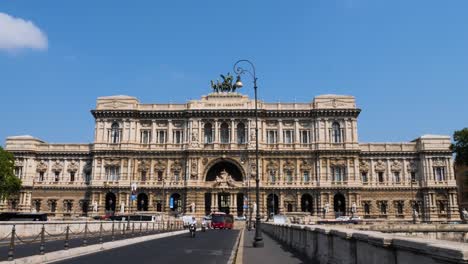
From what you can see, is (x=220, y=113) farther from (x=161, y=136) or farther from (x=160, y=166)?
(x=160, y=166)

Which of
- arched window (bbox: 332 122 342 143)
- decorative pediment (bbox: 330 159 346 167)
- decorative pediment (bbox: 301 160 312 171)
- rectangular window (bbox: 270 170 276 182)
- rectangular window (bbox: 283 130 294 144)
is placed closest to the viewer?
decorative pediment (bbox: 330 159 346 167)

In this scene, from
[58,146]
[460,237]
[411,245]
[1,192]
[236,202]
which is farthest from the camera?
[58,146]

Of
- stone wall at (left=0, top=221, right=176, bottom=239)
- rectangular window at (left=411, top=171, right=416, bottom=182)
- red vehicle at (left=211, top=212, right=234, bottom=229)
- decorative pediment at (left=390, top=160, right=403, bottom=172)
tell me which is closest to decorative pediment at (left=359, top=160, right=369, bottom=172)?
decorative pediment at (left=390, top=160, right=403, bottom=172)

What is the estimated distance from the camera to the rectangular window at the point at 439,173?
73.0 metres

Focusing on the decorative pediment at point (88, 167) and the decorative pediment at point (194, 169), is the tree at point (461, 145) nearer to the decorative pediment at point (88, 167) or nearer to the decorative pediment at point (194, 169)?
the decorative pediment at point (194, 169)

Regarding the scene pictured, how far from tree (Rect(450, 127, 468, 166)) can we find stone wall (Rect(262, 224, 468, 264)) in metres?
52.6

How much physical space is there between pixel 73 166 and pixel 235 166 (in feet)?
95.9

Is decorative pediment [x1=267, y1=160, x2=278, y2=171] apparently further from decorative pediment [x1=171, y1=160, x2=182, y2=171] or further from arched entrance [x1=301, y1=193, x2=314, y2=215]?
decorative pediment [x1=171, y1=160, x2=182, y2=171]

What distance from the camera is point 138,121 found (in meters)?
76.2

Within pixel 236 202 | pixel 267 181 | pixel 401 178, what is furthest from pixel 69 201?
pixel 401 178

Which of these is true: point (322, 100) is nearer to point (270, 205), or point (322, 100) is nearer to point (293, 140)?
point (293, 140)

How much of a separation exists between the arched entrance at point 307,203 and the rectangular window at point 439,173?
2164cm

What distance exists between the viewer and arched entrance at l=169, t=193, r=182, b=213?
72.8m

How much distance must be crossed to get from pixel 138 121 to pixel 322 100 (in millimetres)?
32306
